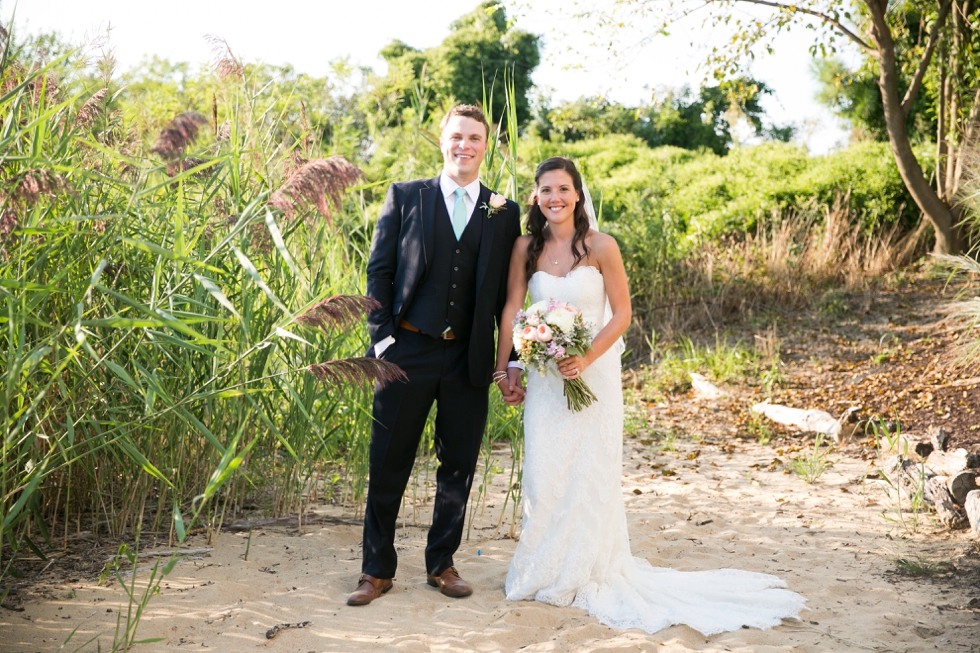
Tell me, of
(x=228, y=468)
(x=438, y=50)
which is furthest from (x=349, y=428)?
(x=438, y=50)

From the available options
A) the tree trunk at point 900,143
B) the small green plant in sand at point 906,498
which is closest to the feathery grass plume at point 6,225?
the small green plant in sand at point 906,498

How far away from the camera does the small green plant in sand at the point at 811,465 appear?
545cm

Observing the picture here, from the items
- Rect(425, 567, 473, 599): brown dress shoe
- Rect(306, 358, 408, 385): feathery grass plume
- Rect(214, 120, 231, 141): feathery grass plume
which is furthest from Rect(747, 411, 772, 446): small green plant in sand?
Rect(306, 358, 408, 385): feathery grass plume

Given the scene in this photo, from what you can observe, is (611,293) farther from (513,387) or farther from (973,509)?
(973,509)

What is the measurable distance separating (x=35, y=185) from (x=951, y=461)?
5.00 metres

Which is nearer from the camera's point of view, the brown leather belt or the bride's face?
the brown leather belt

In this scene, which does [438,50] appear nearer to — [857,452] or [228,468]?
[857,452]

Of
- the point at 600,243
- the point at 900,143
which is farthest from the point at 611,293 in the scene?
the point at 900,143

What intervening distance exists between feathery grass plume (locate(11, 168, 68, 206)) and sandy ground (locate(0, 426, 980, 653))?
155 centimetres

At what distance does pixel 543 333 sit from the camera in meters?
3.31

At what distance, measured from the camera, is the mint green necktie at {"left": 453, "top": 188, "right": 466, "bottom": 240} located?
11.3 feet

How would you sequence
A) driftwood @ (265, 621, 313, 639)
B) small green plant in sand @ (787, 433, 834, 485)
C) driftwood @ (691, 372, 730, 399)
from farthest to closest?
driftwood @ (691, 372, 730, 399) → small green plant in sand @ (787, 433, 834, 485) → driftwood @ (265, 621, 313, 639)

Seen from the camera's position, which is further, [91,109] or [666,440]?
[666,440]

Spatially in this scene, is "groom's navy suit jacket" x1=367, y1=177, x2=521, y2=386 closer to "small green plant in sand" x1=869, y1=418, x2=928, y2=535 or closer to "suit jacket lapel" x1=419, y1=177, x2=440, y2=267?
"suit jacket lapel" x1=419, y1=177, x2=440, y2=267
